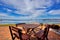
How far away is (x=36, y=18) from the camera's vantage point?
3.72m

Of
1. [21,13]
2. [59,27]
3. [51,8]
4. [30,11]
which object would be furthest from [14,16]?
[59,27]

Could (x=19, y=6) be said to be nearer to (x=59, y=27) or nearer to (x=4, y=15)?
(x=4, y=15)

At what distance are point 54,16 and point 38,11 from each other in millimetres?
488

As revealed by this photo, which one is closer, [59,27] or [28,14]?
[28,14]

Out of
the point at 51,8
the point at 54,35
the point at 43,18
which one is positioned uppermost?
the point at 51,8

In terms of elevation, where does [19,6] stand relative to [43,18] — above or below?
above

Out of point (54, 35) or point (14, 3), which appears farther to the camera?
point (54, 35)

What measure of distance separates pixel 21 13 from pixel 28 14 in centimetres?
21

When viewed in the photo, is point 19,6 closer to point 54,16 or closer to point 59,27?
point 54,16

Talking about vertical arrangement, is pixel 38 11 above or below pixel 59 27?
above

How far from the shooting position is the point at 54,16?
12.1 feet

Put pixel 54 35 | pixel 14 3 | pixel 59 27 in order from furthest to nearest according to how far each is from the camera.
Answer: pixel 59 27 → pixel 54 35 → pixel 14 3

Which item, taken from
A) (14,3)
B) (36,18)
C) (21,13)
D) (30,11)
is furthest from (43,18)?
(14,3)

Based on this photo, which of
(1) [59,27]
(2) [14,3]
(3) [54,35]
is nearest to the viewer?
(2) [14,3]
